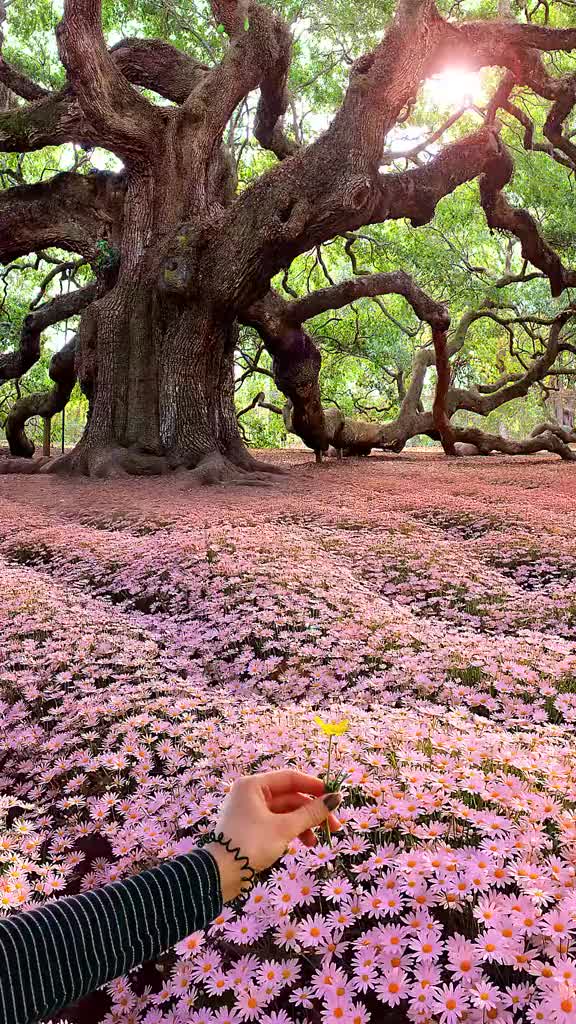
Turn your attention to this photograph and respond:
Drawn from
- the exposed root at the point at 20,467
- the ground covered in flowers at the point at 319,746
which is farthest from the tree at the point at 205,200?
the ground covered in flowers at the point at 319,746

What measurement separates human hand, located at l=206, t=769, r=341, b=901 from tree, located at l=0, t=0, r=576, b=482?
310 inches

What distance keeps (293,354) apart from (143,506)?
5634 millimetres

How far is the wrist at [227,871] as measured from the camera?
121 cm

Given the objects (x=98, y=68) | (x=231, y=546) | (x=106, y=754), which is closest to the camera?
(x=106, y=754)

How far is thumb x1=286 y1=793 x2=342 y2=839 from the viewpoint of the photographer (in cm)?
133

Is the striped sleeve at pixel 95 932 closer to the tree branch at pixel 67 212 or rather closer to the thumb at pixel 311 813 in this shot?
the thumb at pixel 311 813

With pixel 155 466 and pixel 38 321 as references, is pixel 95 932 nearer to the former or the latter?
pixel 155 466

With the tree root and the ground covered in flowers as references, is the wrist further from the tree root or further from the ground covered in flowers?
the tree root

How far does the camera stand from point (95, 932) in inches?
42.2

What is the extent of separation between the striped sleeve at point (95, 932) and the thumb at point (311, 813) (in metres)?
0.18

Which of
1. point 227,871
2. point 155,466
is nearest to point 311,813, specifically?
point 227,871

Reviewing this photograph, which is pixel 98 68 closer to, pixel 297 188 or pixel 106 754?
pixel 297 188

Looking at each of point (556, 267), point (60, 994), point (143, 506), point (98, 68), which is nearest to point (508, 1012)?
point (60, 994)

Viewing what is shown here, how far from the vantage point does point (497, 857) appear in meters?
1.64
